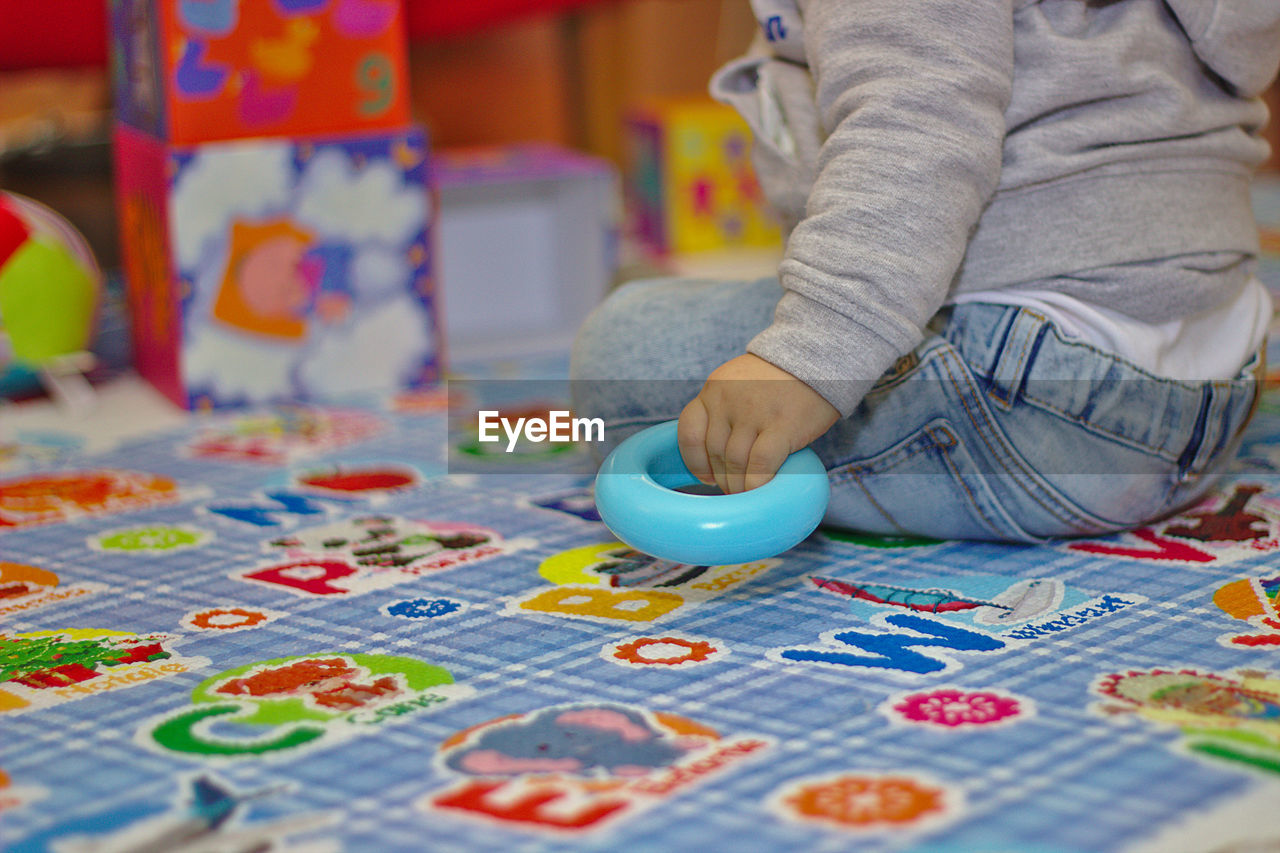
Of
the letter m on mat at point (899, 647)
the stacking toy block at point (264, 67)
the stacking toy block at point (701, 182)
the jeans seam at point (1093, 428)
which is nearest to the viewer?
the letter m on mat at point (899, 647)

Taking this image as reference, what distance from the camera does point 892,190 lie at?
569 mm

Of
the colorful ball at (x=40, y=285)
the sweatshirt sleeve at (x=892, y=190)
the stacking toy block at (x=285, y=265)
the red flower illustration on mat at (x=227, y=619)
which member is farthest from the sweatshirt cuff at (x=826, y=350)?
the colorful ball at (x=40, y=285)

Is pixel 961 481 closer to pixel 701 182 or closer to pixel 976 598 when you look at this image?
pixel 976 598

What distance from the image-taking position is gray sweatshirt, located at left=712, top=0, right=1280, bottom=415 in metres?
0.57

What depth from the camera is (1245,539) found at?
67cm

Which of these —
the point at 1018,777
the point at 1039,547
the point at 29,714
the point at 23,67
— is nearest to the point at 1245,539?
the point at 1039,547

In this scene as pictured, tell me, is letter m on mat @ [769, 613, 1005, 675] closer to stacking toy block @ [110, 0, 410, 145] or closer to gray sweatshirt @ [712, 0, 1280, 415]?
gray sweatshirt @ [712, 0, 1280, 415]

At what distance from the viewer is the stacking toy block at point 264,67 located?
99cm

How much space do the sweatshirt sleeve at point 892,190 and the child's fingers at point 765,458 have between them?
0.03 meters

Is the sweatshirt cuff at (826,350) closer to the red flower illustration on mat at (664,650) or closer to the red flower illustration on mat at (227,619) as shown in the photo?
the red flower illustration on mat at (664,650)

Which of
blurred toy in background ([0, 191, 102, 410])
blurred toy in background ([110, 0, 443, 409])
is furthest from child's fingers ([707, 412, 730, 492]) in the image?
blurred toy in background ([0, 191, 102, 410])

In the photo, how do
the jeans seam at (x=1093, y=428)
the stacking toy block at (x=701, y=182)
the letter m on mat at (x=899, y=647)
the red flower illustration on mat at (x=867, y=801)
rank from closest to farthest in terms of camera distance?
the red flower illustration on mat at (x=867, y=801) → the letter m on mat at (x=899, y=647) → the jeans seam at (x=1093, y=428) → the stacking toy block at (x=701, y=182)

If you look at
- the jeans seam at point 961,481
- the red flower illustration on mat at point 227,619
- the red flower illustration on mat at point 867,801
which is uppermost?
the jeans seam at point 961,481

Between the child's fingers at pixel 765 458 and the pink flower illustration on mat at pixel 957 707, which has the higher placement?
the child's fingers at pixel 765 458
